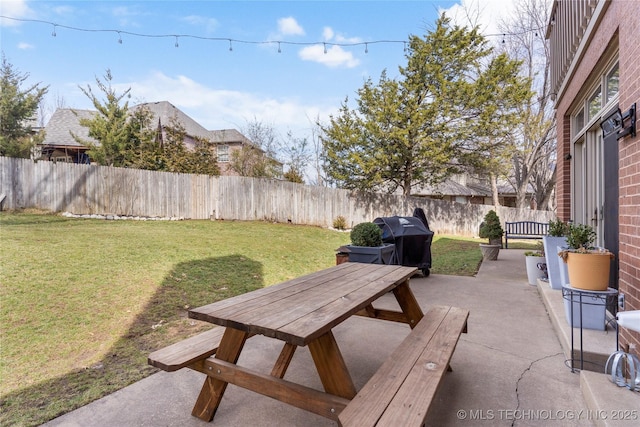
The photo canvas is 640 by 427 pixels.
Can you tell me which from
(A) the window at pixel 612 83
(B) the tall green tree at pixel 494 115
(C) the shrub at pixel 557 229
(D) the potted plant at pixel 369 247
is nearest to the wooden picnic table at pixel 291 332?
(D) the potted plant at pixel 369 247

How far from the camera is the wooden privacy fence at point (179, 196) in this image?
9.85 metres

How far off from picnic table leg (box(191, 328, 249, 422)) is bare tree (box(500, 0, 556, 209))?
1662 cm

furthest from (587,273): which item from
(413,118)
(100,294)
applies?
(413,118)

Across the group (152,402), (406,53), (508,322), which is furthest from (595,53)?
(406,53)

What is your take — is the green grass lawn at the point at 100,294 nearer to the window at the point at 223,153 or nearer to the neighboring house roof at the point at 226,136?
the window at the point at 223,153

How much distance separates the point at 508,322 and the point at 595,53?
109 inches

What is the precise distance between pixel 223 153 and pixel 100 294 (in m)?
17.0

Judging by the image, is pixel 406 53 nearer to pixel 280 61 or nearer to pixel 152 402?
pixel 280 61

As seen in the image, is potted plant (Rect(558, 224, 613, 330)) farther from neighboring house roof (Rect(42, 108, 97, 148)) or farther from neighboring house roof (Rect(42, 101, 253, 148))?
neighboring house roof (Rect(42, 108, 97, 148))

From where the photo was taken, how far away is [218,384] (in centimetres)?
193

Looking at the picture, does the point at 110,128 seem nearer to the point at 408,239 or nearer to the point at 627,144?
the point at 408,239

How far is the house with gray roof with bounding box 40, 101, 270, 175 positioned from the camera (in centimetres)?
1730

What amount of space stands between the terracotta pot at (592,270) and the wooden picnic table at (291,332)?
133 cm

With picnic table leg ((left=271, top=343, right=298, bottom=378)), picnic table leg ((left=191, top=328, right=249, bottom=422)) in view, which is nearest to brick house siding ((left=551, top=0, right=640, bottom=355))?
picnic table leg ((left=271, top=343, right=298, bottom=378))
